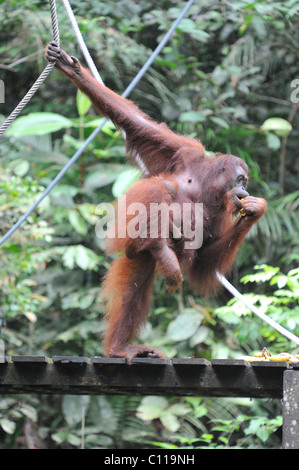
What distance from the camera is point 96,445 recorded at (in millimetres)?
5527

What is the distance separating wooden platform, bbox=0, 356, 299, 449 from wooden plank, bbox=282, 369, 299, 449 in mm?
107

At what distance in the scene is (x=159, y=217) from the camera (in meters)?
3.28

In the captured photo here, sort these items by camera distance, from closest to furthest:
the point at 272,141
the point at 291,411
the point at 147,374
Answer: the point at 291,411 < the point at 147,374 < the point at 272,141

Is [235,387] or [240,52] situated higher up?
[240,52]

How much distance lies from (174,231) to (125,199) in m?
0.30

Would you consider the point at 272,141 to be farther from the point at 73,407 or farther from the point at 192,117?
the point at 73,407

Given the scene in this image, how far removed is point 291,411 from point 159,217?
1.08 metres

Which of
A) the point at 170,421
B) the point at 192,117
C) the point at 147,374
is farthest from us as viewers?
the point at 192,117

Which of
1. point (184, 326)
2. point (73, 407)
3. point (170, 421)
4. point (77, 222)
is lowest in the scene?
point (73, 407)

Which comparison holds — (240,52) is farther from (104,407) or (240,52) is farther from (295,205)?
(104,407)

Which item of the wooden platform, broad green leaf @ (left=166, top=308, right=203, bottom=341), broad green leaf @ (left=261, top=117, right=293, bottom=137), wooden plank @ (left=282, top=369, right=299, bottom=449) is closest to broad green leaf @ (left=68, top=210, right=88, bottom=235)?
broad green leaf @ (left=166, top=308, right=203, bottom=341)

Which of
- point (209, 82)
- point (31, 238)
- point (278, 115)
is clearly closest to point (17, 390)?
point (31, 238)

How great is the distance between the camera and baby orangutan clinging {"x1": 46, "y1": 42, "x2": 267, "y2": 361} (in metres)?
3.32

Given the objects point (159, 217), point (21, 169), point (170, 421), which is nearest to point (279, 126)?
point (21, 169)
